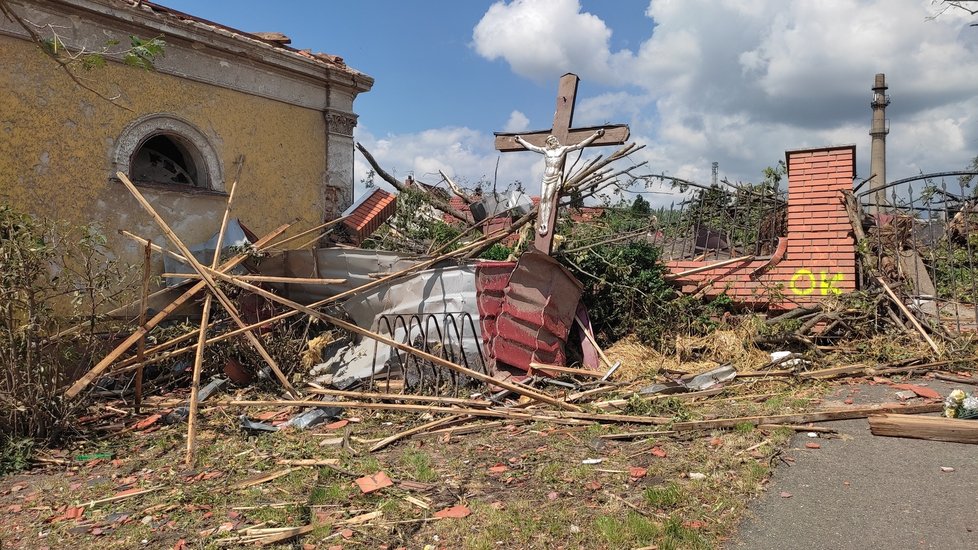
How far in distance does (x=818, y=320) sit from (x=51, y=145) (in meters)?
9.28

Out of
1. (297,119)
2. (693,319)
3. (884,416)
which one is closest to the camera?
(884,416)

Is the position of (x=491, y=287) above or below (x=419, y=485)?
above

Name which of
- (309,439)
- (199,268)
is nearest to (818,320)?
(309,439)

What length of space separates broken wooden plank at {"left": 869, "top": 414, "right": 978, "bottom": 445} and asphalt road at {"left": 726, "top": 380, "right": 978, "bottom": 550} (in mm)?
60

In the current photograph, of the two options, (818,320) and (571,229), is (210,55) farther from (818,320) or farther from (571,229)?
(818,320)

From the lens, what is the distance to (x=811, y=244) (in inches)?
311

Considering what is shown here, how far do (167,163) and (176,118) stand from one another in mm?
782

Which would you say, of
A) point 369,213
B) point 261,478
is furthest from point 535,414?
point 369,213

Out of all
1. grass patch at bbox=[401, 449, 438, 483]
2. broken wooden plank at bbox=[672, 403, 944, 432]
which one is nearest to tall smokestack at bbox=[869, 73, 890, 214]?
broken wooden plank at bbox=[672, 403, 944, 432]

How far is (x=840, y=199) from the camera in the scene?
777 cm

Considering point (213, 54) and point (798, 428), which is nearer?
point (798, 428)

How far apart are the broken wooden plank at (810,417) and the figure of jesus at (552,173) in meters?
3.57

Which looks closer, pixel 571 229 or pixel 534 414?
pixel 534 414

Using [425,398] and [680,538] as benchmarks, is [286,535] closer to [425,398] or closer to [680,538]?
[680,538]
